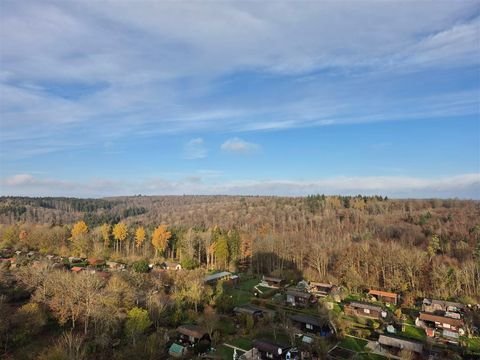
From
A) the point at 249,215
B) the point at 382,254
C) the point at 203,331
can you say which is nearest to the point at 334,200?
the point at 249,215

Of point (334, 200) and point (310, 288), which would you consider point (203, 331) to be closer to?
point (310, 288)

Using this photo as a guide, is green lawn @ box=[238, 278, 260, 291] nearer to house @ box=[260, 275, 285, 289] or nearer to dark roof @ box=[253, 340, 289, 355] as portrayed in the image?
house @ box=[260, 275, 285, 289]

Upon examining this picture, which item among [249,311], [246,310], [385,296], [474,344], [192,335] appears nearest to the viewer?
[192,335]

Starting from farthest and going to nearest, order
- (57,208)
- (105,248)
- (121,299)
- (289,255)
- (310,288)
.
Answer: (57,208) < (105,248) < (289,255) < (310,288) < (121,299)

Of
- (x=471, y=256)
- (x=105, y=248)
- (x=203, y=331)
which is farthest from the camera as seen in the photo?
(x=105, y=248)

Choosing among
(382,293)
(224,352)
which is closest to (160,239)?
(382,293)

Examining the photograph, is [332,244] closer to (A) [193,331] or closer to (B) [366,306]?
(B) [366,306]

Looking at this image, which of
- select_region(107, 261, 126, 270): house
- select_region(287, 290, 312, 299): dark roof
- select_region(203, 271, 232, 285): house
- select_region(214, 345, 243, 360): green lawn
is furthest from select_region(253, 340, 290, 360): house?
select_region(107, 261, 126, 270): house
